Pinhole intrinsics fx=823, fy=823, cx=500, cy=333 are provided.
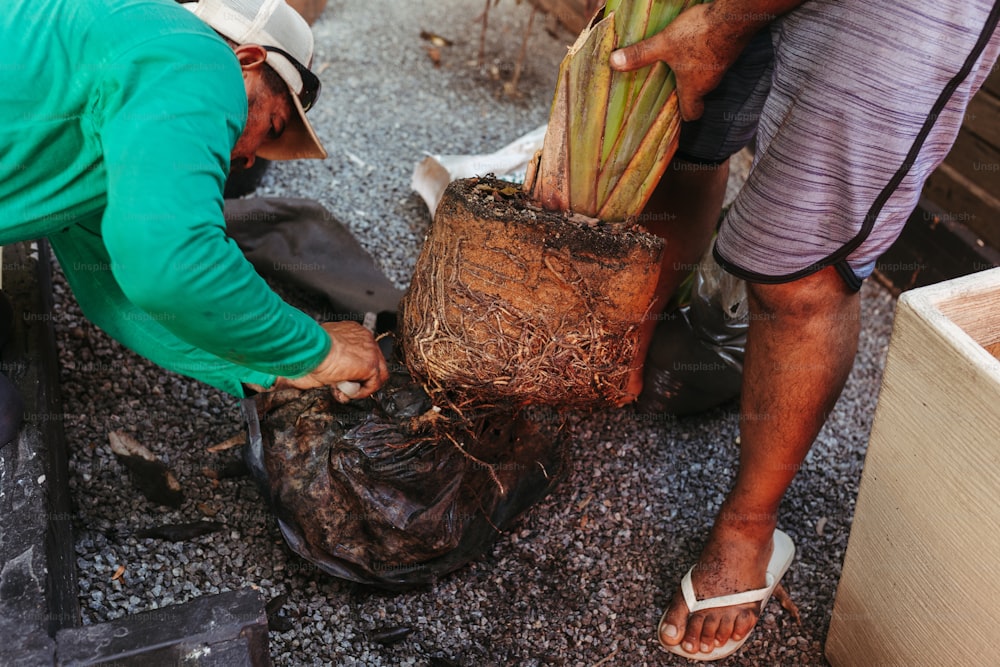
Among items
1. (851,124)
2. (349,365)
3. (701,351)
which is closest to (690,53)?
(851,124)

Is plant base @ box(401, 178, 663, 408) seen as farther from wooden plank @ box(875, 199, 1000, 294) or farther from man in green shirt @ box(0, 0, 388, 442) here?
wooden plank @ box(875, 199, 1000, 294)

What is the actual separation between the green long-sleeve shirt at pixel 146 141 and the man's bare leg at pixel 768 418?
2.79 ft

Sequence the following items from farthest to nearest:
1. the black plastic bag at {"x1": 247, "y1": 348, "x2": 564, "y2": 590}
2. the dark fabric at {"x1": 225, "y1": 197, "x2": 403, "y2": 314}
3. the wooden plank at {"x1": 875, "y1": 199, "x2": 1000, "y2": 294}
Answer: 1. the wooden plank at {"x1": 875, "y1": 199, "x2": 1000, "y2": 294}
2. the dark fabric at {"x1": 225, "y1": 197, "x2": 403, "y2": 314}
3. the black plastic bag at {"x1": 247, "y1": 348, "x2": 564, "y2": 590}

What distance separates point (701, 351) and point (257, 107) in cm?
120

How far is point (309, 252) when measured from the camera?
2.38 metres

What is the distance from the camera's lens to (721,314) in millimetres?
2045

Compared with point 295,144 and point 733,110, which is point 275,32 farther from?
point 733,110

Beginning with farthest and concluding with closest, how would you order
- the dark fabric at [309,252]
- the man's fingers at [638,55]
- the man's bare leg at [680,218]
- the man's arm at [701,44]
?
the dark fabric at [309,252] → the man's bare leg at [680,218] → the man's fingers at [638,55] → the man's arm at [701,44]

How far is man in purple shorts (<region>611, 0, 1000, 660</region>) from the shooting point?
3.73 ft

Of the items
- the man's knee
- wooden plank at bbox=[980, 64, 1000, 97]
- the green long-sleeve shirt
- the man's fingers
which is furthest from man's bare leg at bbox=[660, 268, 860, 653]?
wooden plank at bbox=[980, 64, 1000, 97]

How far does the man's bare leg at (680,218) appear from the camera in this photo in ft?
6.22

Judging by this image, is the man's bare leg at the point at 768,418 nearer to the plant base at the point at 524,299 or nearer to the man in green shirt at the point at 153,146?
the plant base at the point at 524,299

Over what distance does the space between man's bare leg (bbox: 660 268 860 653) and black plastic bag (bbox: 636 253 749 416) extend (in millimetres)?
439

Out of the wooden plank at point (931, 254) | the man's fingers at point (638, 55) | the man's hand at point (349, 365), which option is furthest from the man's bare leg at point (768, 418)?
the wooden plank at point (931, 254)
